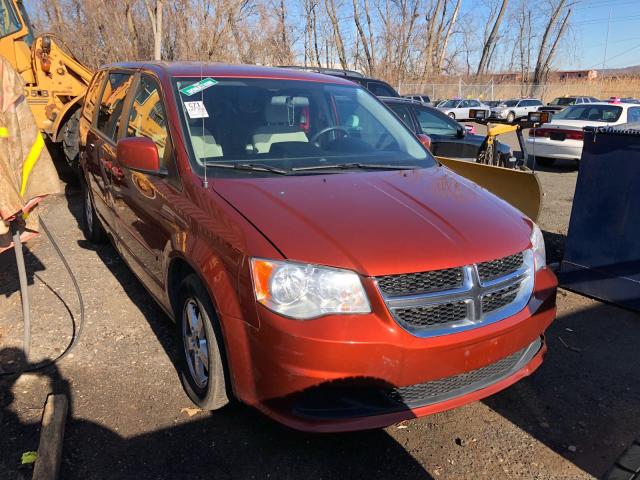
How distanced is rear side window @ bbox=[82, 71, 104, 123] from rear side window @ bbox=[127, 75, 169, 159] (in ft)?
5.14

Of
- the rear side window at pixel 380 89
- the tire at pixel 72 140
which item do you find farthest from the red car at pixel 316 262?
the rear side window at pixel 380 89

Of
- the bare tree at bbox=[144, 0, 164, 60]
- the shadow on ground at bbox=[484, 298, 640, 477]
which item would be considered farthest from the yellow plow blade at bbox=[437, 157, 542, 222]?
the bare tree at bbox=[144, 0, 164, 60]

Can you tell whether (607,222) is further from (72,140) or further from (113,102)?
(72,140)

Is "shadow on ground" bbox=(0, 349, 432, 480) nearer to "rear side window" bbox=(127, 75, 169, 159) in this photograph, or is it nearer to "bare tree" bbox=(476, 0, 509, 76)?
"rear side window" bbox=(127, 75, 169, 159)

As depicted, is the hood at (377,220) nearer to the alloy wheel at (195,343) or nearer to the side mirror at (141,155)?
the side mirror at (141,155)

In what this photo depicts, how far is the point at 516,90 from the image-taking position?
46.7 meters

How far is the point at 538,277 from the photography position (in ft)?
9.16

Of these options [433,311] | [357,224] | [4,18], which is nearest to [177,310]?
[357,224]

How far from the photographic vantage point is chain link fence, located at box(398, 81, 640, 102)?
4219cm

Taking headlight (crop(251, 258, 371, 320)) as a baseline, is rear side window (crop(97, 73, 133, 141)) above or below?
above

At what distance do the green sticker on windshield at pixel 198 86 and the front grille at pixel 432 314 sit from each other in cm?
201

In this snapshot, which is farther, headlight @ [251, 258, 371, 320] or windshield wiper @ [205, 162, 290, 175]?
windshield wiper @ [205, 162, 290, 175]

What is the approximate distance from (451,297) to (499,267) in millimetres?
370

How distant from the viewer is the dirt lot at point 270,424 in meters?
2.58
